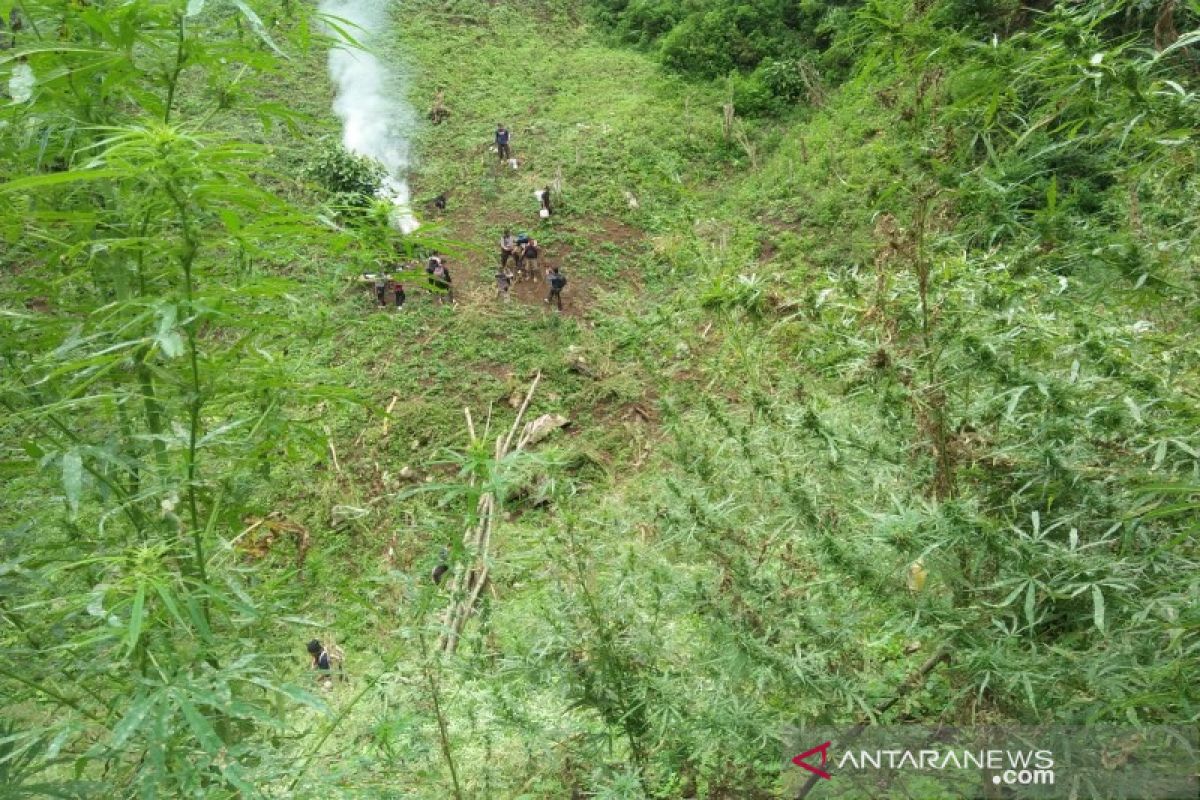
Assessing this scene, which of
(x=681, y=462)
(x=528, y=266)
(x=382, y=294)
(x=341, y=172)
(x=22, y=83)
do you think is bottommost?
(x=382, y=294)

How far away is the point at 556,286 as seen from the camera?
35.2ft

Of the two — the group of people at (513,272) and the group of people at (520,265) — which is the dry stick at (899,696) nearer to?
the group of people at (513,272)

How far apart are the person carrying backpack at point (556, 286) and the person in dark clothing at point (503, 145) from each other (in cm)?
344

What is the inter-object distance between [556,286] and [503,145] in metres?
4.01

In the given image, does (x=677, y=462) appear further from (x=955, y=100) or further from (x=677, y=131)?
(x=677, y=131)

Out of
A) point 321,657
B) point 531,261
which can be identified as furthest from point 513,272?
point 321,657

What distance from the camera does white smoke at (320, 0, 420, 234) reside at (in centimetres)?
1397

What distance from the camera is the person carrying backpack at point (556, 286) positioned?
10.7 metres

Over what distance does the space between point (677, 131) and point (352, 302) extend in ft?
19.3

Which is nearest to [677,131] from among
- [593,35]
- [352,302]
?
[593,35]

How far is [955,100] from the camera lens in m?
1.72

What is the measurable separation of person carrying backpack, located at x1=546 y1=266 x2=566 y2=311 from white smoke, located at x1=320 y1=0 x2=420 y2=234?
2.61 metres

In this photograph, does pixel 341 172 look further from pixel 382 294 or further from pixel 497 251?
pixel 497 251

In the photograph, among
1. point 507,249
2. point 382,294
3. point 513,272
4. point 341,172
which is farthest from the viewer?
point 513,272
